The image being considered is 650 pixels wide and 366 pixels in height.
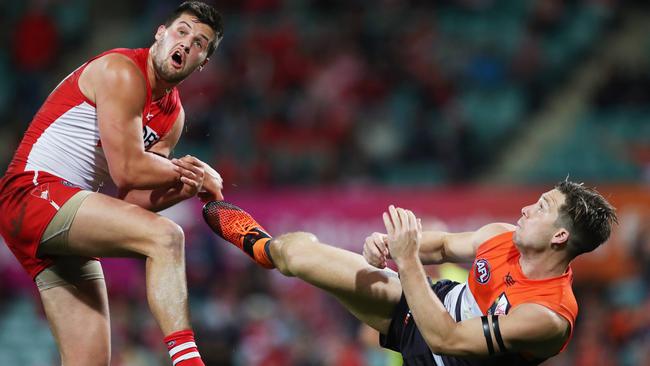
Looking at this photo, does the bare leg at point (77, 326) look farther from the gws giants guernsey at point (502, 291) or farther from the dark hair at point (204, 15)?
the gws giants guernsey at point (502, 291)

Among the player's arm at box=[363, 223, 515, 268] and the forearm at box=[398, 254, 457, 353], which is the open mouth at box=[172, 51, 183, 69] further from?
the player's arm at box=[363, 223, 515, 268]

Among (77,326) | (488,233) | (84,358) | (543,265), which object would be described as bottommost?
(84,358)

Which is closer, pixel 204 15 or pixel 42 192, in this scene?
pixel 42 192

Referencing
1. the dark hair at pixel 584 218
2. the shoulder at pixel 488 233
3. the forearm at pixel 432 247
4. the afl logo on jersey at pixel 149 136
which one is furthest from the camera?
the forearm at pixel 432 247

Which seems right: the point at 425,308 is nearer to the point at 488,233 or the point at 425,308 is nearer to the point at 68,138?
the point at 488,233

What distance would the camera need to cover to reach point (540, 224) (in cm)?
527

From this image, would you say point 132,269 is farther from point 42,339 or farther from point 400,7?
point 400,7

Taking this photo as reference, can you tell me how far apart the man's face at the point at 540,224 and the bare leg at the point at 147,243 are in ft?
5.66

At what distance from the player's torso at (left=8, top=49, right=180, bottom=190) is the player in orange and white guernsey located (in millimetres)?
727

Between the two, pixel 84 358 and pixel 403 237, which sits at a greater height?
pixel 403 237

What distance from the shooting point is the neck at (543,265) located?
208 inches

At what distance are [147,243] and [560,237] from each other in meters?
2.06

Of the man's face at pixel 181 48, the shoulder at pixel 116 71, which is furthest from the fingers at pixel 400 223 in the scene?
the shoulder at pixel 116 71

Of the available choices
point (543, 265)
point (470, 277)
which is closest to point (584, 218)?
point (543, 265)
